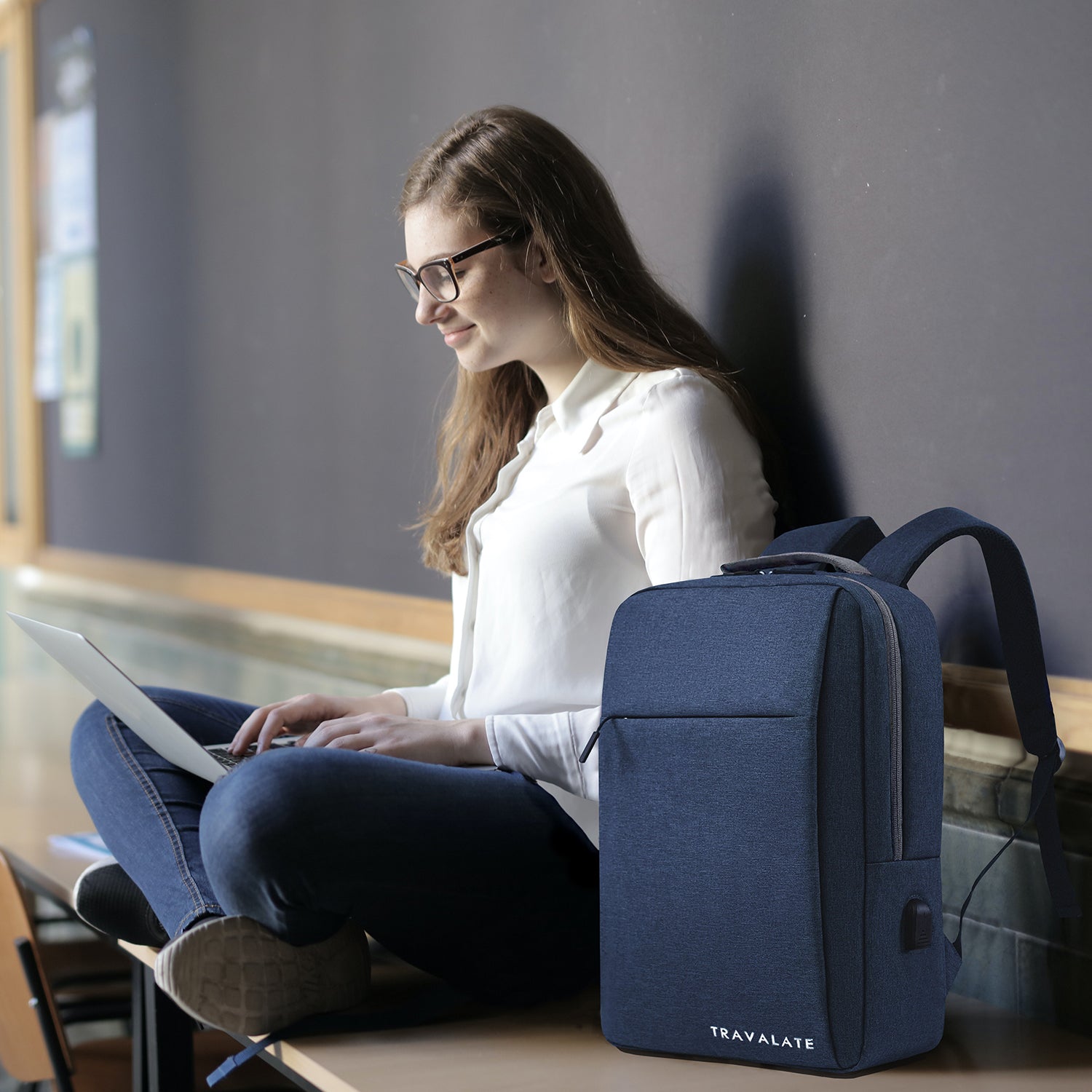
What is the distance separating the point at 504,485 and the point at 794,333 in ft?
1.27

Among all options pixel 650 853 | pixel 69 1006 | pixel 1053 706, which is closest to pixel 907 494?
pixel 1053 706

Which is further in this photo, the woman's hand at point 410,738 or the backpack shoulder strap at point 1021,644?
the woman's hand at point 410,738

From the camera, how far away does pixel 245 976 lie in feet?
3.56

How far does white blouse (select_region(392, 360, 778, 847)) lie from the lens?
1.28m

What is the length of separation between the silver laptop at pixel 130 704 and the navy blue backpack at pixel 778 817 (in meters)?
0.42

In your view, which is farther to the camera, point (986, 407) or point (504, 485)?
point (504, 485)

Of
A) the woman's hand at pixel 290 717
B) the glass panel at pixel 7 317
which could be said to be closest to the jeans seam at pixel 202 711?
the woman's hand at pixel 290 717

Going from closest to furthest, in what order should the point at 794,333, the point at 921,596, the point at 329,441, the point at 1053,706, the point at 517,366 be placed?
the point at 1053,706 < the point at 921,596 < the point at 794,333 < the point at 517,366 < the point at 329,441

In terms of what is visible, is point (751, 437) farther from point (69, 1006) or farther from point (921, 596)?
A: point (69, 1006)

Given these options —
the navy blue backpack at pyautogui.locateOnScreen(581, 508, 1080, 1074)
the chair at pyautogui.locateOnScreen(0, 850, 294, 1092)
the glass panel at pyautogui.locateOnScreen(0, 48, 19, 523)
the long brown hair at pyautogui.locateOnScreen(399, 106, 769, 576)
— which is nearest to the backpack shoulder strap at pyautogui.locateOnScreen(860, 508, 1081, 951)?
the navy blue backpack at pyautogui.locateOnScreen(581, 508, 1080, 1074)

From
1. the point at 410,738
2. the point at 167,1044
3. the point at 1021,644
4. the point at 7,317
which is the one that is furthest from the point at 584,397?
the point at 7,317

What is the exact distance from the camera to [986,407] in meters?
1.21

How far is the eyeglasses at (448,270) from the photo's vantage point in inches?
57.5

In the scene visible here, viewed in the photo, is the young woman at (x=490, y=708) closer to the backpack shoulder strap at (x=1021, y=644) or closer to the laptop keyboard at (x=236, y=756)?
the laptop keyboard at (x=236, y=756)
